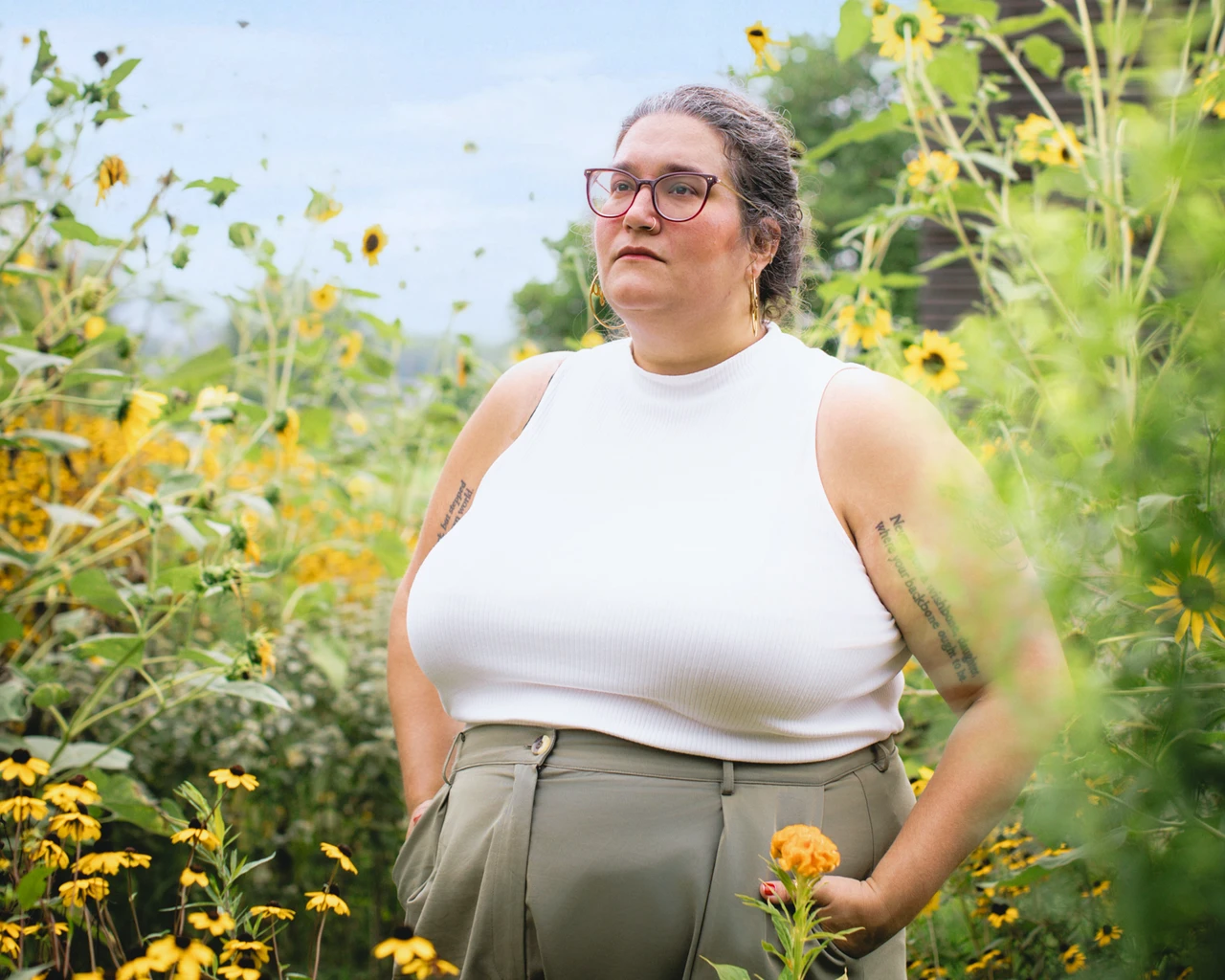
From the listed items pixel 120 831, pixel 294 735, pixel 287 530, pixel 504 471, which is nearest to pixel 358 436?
pixel 287 530

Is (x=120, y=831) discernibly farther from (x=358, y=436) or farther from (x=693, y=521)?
(x=693, y=521)

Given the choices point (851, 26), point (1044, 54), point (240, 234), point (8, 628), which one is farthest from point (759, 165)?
point (8, 628)

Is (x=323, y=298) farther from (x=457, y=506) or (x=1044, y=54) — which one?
(x=1044, y=54)

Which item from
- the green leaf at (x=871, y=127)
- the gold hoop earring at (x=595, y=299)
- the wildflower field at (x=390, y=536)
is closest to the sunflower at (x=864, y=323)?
the wildflower field at (x=390, y=536)

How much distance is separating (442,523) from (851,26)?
4.26 feet

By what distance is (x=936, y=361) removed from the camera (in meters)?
2.36

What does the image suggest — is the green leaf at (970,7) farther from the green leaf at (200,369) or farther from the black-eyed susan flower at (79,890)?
the black-eyed susan flower at (79,890)

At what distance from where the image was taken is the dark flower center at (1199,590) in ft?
1.86

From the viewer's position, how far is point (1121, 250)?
2246 millimetres

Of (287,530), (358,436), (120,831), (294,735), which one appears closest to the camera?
(120,831)

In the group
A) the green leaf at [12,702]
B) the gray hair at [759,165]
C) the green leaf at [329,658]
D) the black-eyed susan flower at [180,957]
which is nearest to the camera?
the black-eyed susan flower at [180,957]

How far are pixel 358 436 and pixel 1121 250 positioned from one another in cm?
239

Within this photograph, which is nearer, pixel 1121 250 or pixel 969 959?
pixel 969 959

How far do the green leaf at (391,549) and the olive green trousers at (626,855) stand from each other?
1302 mm
